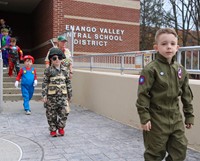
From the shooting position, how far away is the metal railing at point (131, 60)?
16.2 ft

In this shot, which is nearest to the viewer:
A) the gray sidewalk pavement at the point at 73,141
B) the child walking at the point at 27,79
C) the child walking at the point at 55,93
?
the gray sidewalk pavement at the point at 73,141

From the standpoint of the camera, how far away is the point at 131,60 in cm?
662

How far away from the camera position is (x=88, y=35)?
608 inches

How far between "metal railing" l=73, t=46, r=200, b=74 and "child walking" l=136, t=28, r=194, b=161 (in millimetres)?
1873

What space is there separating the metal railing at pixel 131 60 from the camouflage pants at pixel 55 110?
173cm

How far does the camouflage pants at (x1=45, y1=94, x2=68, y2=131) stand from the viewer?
18.3 ft

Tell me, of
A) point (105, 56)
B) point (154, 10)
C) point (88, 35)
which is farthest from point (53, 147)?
point (154, 10)

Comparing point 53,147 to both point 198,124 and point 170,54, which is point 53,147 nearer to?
point 198,124

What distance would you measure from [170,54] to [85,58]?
6.39m

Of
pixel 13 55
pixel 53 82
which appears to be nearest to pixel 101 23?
pixel 13 55

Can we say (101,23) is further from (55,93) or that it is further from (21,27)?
(55,93)

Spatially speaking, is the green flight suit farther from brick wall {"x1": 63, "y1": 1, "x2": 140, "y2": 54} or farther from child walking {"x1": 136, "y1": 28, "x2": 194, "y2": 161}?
brick wall {"x1": 63, "y1": 1, "x2": 140, "y2": 54}

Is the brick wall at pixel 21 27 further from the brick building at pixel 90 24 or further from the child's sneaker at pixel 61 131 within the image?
the child's sneaker at pixel 61 131

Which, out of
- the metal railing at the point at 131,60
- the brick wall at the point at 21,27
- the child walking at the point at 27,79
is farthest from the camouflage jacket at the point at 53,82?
the brick wall at the point at 21,27
